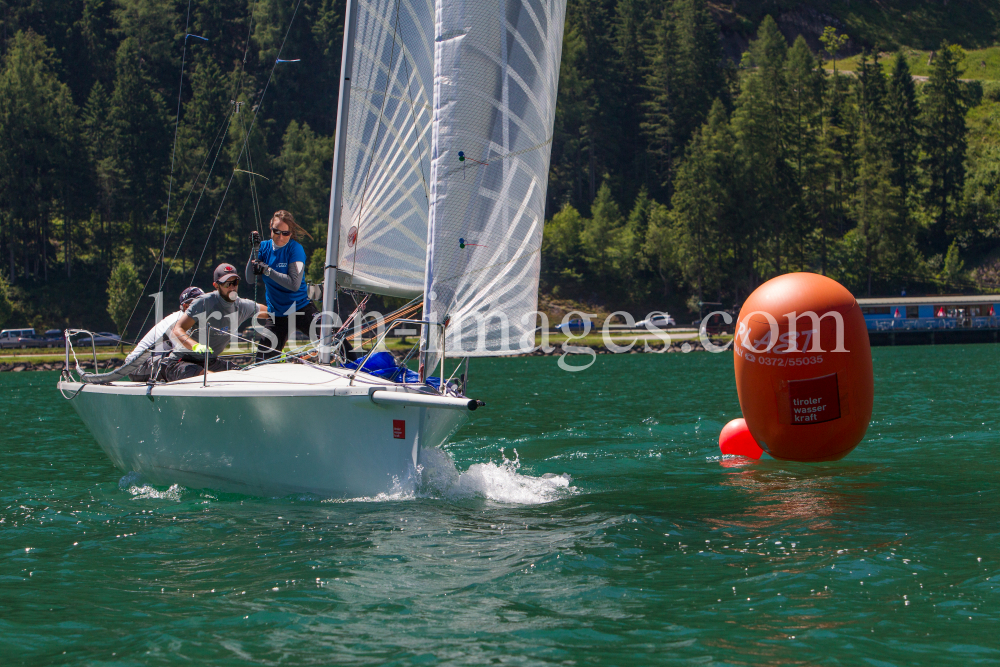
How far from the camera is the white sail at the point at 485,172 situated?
31.6 ft

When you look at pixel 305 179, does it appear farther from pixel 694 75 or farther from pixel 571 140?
pixel 694 75

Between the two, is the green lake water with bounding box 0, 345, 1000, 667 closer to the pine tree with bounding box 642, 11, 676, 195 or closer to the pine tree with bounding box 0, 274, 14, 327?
the pine tree with bounding box 0, 274, 14, 327

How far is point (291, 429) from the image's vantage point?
30.8ft

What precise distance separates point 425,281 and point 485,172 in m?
1.30

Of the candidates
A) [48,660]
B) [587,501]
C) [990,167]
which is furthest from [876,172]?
[48,660]

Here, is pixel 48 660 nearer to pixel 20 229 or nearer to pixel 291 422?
pixel 291 422

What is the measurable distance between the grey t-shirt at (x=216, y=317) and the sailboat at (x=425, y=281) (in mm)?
802

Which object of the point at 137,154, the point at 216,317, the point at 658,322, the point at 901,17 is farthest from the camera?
the point at 901,17

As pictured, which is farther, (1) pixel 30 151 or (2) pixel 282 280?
(1) pixel 30 151

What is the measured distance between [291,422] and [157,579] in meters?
2.29

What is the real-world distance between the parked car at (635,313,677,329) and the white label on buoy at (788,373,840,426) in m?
61.8

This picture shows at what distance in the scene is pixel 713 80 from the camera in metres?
99.8

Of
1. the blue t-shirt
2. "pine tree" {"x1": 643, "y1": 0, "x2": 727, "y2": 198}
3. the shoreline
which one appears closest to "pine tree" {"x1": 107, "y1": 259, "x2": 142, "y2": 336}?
the shoreline

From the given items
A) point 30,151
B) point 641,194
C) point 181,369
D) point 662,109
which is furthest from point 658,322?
point 181,369
